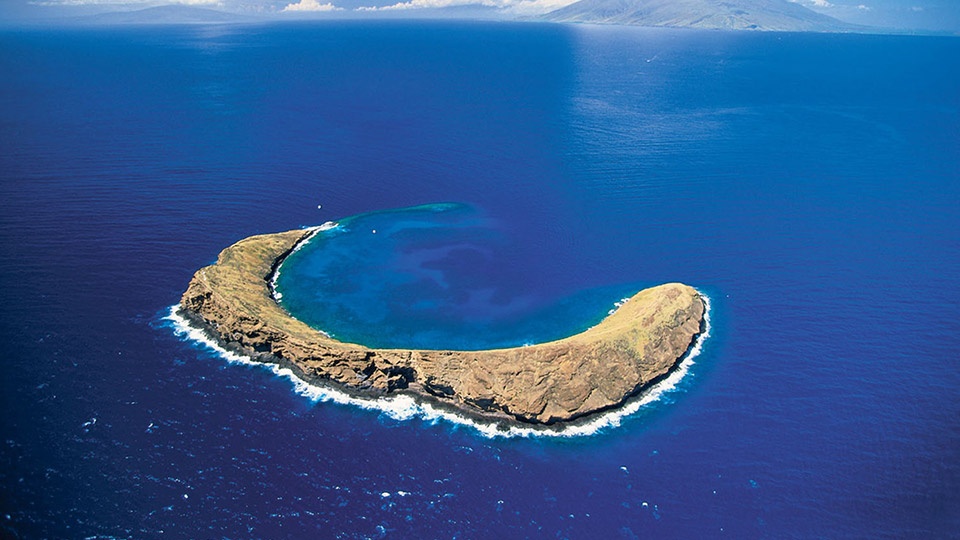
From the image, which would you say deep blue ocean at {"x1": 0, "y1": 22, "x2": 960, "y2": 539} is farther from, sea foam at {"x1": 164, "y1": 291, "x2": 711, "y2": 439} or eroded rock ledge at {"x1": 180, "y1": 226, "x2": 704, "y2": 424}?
eroded rock ledge at {"x1": 180, "y1": 226, "x2": 704, "y2": 424}

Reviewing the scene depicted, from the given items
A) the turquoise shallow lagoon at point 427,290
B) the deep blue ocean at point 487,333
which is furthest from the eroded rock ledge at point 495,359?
the turquoise shallow lagoon at point 427,290

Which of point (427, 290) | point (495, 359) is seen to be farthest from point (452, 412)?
point (427, 290)

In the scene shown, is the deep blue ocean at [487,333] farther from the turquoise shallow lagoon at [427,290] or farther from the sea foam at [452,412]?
the sea foam at [452,412]

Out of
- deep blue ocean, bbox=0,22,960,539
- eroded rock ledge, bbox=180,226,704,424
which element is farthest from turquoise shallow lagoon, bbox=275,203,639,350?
eroded rock ledge, bbox=180,226,704,424

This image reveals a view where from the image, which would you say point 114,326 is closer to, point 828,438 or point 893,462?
point 828,438

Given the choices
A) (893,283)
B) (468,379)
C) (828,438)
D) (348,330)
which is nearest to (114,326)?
(348,330)

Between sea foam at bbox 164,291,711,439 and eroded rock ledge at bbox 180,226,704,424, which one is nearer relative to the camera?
sea foam at bbox 164,291,711,439

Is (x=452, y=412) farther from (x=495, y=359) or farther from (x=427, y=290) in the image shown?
(x=427, y=290)
